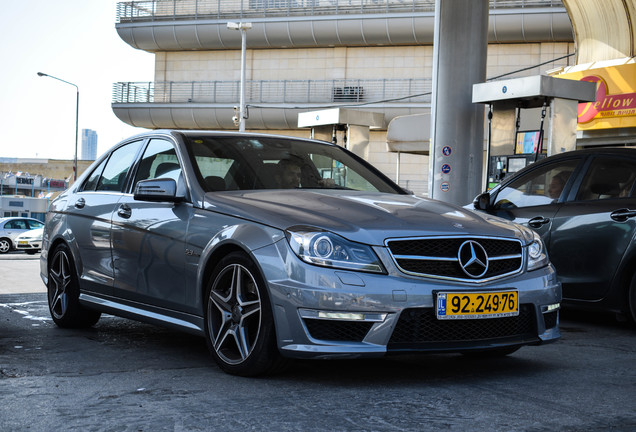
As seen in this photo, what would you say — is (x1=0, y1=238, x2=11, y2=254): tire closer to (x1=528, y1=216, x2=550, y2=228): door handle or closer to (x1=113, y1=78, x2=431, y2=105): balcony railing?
(x1=113, y1=78, x2=431, y2=105): balcony railing

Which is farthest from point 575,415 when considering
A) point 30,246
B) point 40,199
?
point 40,199

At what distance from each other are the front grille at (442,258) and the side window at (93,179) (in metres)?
3.30

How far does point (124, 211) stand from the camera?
246 inches

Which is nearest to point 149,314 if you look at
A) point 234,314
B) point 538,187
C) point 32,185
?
point 234,314

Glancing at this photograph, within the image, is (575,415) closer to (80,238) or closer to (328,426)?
(328,426)

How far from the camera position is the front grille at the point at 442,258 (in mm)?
4684

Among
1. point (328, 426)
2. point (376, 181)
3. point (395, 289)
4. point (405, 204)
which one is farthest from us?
point (376, 181)

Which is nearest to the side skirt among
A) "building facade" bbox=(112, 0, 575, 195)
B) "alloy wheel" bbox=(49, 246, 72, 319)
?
"alloy wheel" bbox=(49, 246, 72, 319)

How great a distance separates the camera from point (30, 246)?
32312mm

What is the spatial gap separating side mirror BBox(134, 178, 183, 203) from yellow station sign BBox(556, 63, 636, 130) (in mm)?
13925

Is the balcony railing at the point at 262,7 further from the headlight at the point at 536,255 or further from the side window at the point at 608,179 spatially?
the headlight at the point at 536,255

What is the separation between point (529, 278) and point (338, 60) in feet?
132

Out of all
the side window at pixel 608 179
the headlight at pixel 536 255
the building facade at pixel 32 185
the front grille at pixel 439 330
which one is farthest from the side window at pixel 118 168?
the building facade at pixel 32 185

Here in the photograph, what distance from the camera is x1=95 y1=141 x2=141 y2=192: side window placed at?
263 inches
